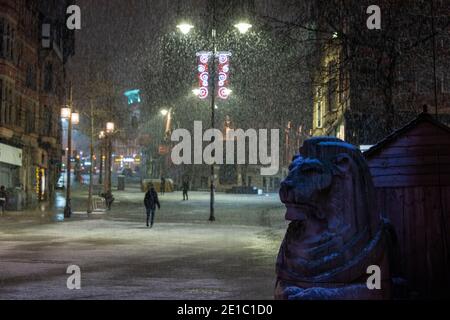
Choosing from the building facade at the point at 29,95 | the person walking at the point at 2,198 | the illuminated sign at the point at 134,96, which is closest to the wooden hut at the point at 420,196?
the building facade at the point at 29,95

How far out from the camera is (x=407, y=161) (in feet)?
23.8

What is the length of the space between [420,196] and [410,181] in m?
0.23

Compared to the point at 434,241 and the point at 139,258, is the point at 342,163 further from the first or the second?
the point at 139,258

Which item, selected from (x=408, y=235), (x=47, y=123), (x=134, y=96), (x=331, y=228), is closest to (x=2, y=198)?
(x=47, y=123)

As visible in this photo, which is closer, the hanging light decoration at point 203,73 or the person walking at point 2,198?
the person walking at point 2,198

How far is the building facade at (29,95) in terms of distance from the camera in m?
33.3

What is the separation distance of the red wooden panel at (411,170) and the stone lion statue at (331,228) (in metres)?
2.22

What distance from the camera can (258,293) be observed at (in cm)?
956

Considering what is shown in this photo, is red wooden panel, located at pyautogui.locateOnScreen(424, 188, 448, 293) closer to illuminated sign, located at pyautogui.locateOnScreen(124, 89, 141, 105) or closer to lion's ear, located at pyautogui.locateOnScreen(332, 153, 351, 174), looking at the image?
lion's ear, located at pyautogui.locateOnScreen(332, 153, 351, 174)

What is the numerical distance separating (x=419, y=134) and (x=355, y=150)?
228cm

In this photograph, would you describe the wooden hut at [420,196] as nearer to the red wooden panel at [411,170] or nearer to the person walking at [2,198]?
the red wooden panel at [411,170]

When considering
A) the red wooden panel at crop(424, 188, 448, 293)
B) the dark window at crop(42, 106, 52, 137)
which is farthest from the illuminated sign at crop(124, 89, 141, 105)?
the red wooden panel at crop(424, 188, 448, 293)

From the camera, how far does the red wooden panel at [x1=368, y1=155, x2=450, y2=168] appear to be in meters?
7.01
